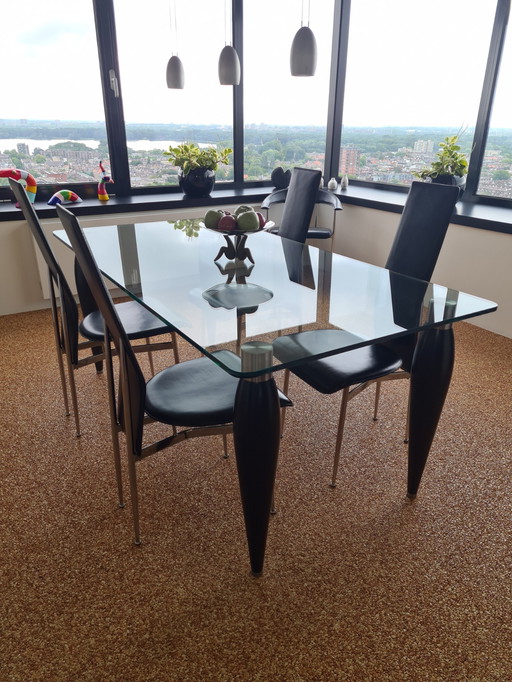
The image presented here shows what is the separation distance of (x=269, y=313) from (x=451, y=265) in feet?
7.46

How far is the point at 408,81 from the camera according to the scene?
4.00m

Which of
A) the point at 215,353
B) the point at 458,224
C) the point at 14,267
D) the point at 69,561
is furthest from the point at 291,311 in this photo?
the point at 14,267

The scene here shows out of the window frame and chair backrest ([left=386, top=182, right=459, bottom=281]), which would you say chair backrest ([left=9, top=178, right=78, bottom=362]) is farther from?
the window frame

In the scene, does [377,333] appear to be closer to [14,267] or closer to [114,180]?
[14,267]

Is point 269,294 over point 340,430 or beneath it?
over

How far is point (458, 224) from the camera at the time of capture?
3.29 meters

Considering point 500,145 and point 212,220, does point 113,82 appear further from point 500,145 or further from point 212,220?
point 500,145

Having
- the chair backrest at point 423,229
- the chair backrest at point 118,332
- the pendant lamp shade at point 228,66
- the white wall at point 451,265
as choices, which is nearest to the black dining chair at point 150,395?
the chair backrest at point 118,332

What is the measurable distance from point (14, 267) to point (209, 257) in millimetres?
1846

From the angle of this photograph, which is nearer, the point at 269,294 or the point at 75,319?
the point at 269,294

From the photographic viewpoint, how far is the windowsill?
3.21 meters

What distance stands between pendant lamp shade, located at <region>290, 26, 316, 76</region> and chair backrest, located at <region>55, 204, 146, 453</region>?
195 centimetres

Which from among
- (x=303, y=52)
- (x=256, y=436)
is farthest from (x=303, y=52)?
(x=256, y=436)

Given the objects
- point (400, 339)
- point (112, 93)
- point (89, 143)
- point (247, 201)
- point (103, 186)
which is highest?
point (112, 93)
